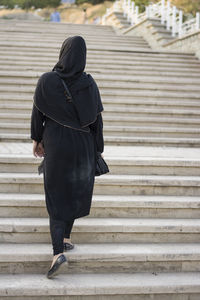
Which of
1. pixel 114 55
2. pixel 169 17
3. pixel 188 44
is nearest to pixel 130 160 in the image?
pixel 114 55

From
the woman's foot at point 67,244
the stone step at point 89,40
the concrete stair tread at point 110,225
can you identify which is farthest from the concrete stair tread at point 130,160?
the stone step at point 89,40

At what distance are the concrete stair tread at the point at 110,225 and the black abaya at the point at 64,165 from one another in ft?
2.00

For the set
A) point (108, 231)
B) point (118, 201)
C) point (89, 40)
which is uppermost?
point (89, 40)

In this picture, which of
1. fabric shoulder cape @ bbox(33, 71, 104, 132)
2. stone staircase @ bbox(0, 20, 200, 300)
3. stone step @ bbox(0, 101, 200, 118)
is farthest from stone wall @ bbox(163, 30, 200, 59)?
fabric shoulder cape @ bbox(33, 71, 104, 132)

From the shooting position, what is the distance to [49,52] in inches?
400

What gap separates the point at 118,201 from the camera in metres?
3.94

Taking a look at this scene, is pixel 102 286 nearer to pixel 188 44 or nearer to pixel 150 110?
pixel 150 110

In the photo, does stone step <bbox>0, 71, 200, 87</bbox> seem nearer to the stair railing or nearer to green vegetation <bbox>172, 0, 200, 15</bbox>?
the stair railing

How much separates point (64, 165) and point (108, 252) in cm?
96

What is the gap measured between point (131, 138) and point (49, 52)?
5021 millimetres

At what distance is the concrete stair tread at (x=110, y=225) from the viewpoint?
139 inches

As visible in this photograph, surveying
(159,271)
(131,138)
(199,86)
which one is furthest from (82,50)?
(199,86)

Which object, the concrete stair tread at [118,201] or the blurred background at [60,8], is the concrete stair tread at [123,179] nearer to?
the concrete stair tread at [118,201]

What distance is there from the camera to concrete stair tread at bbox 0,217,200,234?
3.54 m
